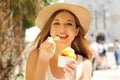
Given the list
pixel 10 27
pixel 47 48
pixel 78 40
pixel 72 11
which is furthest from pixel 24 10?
pixel 47 48

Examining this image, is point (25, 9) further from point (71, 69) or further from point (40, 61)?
point (71, 69)

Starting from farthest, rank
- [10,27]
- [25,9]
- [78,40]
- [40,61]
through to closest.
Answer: [25,9]
[10,27]
[78,40]
[40,61]

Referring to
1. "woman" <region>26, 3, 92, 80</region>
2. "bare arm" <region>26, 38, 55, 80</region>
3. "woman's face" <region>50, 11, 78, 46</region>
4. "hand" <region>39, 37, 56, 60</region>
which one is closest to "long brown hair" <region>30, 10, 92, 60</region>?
"woman" <region>26, 3, 92, 80</region>

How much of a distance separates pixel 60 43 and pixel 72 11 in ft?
0.94

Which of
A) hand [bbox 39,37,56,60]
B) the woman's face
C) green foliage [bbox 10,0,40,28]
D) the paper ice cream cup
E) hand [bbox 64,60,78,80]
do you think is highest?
green foliage [bbox 10,0,40,28]

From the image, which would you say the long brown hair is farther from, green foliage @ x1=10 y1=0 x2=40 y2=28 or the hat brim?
green foliage @ x1=10 y1=0 x2=40 y2=28

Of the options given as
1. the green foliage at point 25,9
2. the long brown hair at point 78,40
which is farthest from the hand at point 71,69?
the green foliage at point 25,9

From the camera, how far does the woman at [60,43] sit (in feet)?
8.09

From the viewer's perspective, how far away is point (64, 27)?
264cm

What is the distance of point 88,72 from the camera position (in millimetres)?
2754

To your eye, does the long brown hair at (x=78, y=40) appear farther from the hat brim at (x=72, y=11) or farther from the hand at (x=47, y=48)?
the hand at (x=47, y=48)

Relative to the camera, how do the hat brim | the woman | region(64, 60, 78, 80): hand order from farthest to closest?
1. the hat brim
2. the woman
3. region(64, 60, 78, 80): hand

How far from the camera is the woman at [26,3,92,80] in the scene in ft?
8.09

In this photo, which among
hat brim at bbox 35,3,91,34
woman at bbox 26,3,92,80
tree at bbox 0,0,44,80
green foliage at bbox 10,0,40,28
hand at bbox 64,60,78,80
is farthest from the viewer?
green foliage at bbox 10,0,40,28
